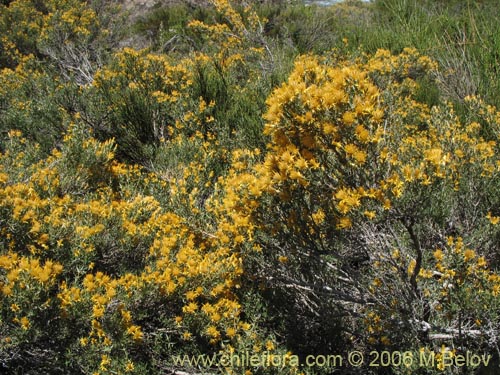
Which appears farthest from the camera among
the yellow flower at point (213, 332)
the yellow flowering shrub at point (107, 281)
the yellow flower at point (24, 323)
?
the yellow flower at point (213, 332)

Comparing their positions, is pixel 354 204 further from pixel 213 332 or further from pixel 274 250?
pixel 213 332

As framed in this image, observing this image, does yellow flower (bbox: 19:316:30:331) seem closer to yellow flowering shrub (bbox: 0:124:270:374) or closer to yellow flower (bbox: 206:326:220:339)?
yellow flowering shrub (bbox: 0:124:270:374)

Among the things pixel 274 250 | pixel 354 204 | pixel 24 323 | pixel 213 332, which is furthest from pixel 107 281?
pixel 354 204

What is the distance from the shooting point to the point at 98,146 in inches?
138

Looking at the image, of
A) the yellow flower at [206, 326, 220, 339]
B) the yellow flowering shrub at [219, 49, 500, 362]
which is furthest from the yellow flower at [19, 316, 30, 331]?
the yellow flowering shrub at [219, 49, 500, 362]

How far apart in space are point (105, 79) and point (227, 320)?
11.6ft

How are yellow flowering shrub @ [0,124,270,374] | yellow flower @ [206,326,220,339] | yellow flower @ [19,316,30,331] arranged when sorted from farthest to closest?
1. yellow flower @ [206,326,220,339]
2. yellow flowering shrub @ [0,124,270,374]
3. yellow flower @ [19,316,30,331]

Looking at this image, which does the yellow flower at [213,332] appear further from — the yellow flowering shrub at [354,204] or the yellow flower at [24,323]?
the yellow flower at [24,323]

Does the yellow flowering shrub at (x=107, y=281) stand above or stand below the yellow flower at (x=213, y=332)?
above

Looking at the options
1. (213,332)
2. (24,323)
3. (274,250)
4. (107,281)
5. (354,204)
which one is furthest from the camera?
(274,250)

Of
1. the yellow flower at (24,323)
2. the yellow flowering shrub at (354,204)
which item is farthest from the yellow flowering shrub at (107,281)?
the yellow flowering shrub at (354,204)

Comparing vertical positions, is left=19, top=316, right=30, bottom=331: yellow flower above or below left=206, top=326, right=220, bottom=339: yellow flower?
above

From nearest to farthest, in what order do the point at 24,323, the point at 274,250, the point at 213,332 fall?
the point at 24,323 → the point at 213,332 → the point at 274,250

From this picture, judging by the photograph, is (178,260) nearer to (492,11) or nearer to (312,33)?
(312,33)
